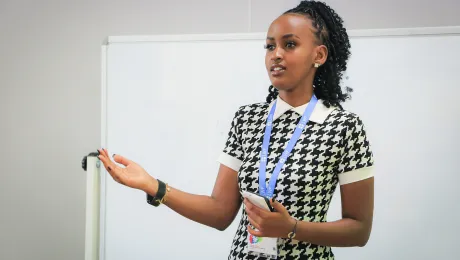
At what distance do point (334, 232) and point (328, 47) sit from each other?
0.45 m

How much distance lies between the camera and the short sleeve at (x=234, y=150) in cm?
114

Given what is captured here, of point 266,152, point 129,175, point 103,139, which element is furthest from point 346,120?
point 103,139

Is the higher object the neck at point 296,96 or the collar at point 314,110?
the neck at point 296,96

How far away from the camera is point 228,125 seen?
1.87m

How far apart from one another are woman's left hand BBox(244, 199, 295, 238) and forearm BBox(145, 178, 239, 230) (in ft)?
0.59

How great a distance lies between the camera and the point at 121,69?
6.43 feet

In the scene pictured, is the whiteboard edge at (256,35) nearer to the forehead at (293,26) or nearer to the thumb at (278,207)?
the forehead at (293,26)

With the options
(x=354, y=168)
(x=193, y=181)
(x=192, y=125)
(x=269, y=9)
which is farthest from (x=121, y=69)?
(x=354, y=168)

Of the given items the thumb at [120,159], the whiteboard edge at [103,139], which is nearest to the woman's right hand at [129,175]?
the thumb at [120,159]
